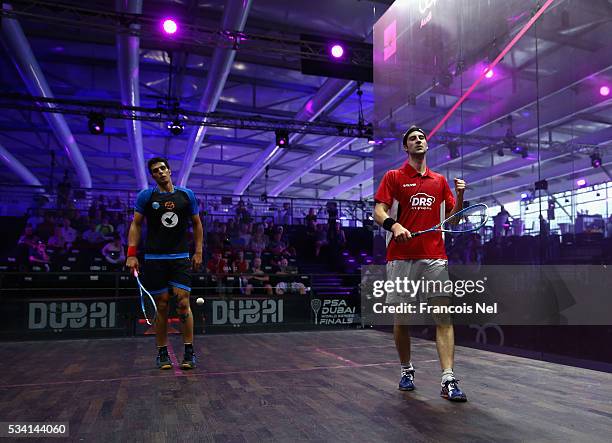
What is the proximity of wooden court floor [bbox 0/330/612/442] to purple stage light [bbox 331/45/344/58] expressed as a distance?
18.2ft

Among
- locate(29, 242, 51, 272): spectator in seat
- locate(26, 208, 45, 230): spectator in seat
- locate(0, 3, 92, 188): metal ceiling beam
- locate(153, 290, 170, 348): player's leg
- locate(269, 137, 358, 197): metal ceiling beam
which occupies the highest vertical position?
locate(0, 3, 92, 188): metal ceiling beam

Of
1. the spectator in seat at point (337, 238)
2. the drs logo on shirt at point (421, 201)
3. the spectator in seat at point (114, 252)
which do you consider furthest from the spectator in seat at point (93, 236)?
the drs logo on shirt at point (421, 201)

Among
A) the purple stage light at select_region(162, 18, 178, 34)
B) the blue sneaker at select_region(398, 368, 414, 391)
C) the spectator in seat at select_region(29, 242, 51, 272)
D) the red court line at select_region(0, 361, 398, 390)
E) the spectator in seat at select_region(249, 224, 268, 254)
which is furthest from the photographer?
the spectator in seat at select_region(249, 224, 268, 254)

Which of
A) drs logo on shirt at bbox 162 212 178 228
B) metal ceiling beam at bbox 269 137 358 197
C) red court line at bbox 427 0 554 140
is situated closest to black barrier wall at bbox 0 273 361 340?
drs logo on shirt at bbox 162 212 178 228

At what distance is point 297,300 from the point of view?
23.0 ft

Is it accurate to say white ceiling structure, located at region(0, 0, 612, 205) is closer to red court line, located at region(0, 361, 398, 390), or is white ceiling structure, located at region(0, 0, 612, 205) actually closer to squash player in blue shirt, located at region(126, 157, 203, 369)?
red court line, located at region(0, 361, 398, 390)

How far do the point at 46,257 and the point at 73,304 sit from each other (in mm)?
3619

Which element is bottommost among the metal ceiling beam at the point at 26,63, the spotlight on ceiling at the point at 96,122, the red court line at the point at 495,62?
the red court line at the point at 495,62

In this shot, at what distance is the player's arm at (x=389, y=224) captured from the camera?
2.34m

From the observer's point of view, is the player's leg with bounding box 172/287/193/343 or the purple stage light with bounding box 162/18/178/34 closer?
the player's leg with bounding box 172/287/193/343

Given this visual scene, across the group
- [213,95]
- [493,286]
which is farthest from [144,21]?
[493,286]

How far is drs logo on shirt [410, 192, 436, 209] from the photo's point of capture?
8.80 feet

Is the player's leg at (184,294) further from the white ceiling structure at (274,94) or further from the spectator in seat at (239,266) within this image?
the spectator in seat at (239,266)

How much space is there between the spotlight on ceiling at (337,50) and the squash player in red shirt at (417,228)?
5.89m
